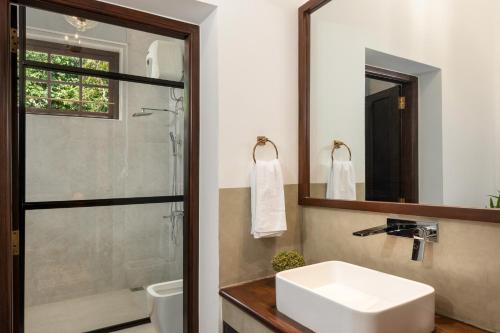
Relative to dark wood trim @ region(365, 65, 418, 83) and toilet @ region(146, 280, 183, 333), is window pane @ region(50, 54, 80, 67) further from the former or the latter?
dark wood trim @ region(365, 65, 418, 83)

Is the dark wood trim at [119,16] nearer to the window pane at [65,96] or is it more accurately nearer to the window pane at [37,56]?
the window pane at [37,56]

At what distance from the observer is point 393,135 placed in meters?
1.33

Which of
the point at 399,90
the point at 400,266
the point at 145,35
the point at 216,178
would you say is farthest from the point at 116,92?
the point at 400,266

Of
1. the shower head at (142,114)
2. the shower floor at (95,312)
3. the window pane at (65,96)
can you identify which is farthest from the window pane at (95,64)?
the shower floor at (95,312)

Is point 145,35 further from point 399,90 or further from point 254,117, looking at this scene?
point 399,90

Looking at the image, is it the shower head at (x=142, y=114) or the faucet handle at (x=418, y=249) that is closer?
the faucet handle at (x=418, y=249)

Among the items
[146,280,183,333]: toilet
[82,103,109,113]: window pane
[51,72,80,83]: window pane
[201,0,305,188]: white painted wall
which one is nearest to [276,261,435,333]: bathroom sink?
[201,0,305,188]: white painted wall

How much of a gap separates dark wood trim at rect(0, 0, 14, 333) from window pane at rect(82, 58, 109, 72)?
1.02ft

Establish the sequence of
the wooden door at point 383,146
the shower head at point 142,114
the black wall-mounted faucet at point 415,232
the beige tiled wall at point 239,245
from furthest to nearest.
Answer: the shower head at point 142,114
the beige tiled wall at point 239,245
the wooden door at point 383,146
the black wall-mounted faucet at point 415,232

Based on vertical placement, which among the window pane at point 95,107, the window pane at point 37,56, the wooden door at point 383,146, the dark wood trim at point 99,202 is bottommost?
the dark wood trim at point 99,202

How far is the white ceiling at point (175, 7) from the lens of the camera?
139 centimetres

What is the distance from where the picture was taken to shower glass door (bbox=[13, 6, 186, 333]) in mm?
1367

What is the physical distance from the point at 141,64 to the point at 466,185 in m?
1.48

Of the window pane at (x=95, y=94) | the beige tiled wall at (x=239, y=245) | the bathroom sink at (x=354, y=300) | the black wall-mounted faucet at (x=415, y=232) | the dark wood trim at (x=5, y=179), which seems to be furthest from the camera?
the window pane at (x=95, y=94)
